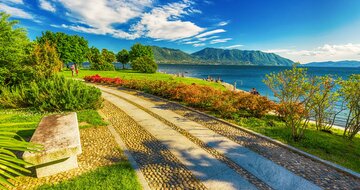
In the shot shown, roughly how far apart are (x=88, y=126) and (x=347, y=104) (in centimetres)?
1036

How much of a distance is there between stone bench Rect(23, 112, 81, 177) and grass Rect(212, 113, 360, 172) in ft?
20.8

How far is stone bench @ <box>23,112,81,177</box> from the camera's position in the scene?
3705 millimetres

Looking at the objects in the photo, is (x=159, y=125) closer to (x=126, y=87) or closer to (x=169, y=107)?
(x=169, y=107)

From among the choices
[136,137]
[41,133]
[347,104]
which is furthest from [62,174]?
[347,104]

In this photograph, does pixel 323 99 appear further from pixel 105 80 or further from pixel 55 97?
pixel 105 80

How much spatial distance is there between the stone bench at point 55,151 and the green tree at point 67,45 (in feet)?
132

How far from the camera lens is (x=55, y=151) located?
382 cm

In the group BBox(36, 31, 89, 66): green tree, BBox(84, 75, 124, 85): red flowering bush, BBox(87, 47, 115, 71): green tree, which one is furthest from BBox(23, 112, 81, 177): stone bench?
BBox(87, 47, 115, 71): green tree

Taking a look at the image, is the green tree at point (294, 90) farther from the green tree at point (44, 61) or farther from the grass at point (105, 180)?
the green tree at point (44, 61)

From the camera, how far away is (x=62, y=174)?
13.3 ft

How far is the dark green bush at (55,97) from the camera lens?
28.7 ft

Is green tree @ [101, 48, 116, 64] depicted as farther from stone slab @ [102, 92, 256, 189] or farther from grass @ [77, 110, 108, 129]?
stone slab @ [102, 92, 256, 189]

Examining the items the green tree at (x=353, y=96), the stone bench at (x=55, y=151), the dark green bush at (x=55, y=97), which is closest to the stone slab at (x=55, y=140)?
the stone bench at (x=55, y=151)

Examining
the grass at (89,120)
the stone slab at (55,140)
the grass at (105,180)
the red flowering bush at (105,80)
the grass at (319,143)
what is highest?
the red flowering bush at (105,80)
